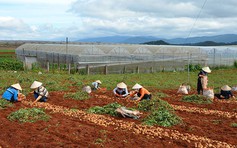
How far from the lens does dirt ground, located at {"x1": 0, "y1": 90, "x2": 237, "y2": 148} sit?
5902 mm

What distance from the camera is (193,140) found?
6.16 meters

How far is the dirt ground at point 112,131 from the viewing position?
19.4 feet

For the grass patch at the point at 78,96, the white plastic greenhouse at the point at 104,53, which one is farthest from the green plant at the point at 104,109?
the white plastic greenhouse at the point at 104,53

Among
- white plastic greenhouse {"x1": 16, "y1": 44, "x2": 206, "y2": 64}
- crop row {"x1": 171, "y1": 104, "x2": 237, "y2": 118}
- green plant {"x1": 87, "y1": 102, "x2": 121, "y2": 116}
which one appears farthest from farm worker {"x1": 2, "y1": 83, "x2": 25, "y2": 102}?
white plastic greenhouse {"x1": 16, "y1": 44, "x2": 206, "y2": 64}

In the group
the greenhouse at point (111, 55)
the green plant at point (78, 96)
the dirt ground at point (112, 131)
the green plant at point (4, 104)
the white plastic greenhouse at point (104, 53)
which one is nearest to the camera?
the dirt ground at point (112, 131)

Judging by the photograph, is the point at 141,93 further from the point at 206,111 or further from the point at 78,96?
the point at 78,96

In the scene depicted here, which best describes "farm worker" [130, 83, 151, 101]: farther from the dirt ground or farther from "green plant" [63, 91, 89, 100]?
"green plant" [63, 91, 89, 100]

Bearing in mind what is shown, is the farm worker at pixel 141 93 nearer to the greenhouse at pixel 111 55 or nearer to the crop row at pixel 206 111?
the crop row at pixel 206 111

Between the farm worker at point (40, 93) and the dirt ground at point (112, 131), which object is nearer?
the dirt ground at point (112, 131)

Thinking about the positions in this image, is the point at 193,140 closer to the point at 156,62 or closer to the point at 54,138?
the point at 54,138

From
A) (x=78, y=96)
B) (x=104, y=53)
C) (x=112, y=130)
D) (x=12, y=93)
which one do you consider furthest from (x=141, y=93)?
(x=104, y=53)

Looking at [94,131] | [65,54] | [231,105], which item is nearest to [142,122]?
[94,131]

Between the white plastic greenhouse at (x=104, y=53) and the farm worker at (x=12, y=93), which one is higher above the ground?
the white plastic greenhouse at (x=104, y=53)

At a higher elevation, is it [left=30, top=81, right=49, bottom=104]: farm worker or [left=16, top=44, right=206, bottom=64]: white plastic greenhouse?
[left=16, top=44, right=206, bottom=64]: white plastic greenhouse
